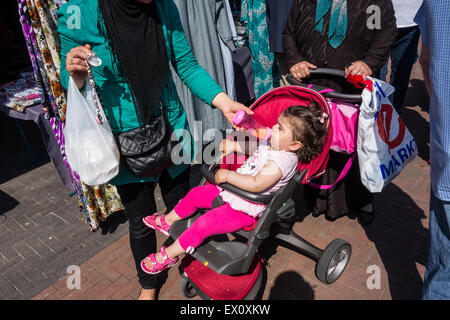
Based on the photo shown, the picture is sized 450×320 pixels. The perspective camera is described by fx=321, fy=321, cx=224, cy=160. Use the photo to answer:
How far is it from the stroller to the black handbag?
35 centimetres

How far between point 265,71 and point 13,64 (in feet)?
16.6

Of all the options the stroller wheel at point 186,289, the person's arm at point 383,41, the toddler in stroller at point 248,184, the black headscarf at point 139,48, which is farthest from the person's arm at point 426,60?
the stroller wheel at point 186,289

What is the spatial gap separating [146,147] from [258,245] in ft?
3.18

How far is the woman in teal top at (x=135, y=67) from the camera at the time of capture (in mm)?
1721

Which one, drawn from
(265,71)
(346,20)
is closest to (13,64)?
(265,71)

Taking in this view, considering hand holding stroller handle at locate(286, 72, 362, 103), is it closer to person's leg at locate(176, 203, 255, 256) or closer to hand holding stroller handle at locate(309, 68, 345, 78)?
hand holding stroller handle at locate(309, 68, 345, 78)

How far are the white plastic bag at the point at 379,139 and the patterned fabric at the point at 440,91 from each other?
0.58 m

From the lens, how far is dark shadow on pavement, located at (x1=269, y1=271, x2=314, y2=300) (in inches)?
104

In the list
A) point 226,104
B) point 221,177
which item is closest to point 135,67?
point 226,104

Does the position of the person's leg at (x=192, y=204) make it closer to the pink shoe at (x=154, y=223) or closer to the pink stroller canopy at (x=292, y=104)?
the pink shoe at (x=154, y=223)

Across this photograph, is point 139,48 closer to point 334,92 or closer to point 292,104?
point 292,104

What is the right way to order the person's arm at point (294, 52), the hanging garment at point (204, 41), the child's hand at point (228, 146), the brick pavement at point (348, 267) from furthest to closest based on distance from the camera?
the hanging garment at point (204, 41) → the person's arm at point (294, 52) → the brick pavement at point (348, 267) → the child's hand at point (228, 146)

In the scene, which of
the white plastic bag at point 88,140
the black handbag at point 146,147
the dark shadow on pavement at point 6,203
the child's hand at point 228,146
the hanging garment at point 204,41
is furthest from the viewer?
the dark shadow on pavement at point 6,203

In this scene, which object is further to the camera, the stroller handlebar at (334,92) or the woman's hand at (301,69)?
the woman's hand at (301,69)
